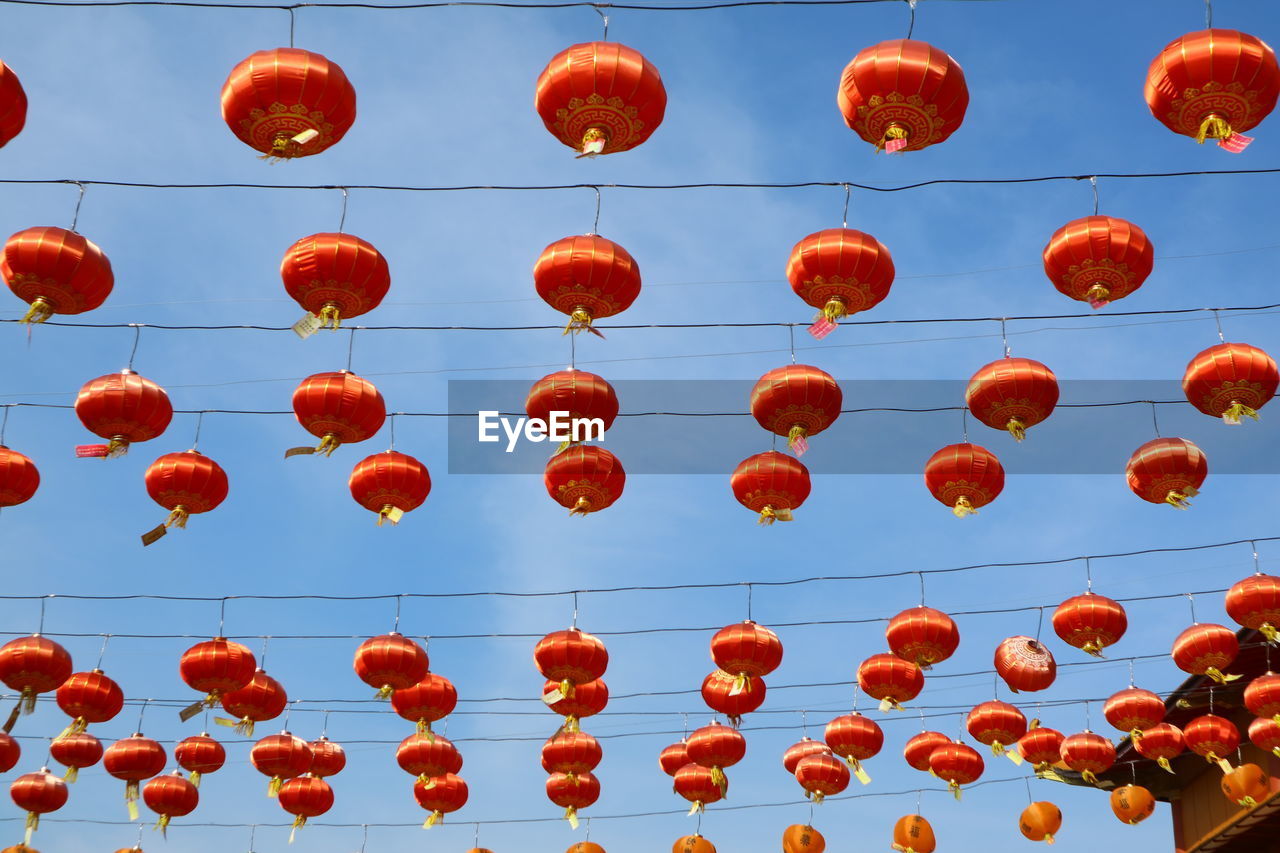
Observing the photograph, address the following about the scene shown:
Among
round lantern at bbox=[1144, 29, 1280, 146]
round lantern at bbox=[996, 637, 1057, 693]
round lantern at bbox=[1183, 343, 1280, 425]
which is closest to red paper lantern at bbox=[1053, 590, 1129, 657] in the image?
round lantern at bbox=[996, 637, 1057, 693]

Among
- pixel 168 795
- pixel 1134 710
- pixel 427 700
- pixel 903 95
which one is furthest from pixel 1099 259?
pixel 168 795

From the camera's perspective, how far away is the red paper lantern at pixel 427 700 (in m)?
14.0

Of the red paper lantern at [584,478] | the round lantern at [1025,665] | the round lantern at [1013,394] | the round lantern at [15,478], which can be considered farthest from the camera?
the round lantern at [1025,665]

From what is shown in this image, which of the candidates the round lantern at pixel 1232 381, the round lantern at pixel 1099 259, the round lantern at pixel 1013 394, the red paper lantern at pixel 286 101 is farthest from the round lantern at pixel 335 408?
the round lantern at pixel 1232 381

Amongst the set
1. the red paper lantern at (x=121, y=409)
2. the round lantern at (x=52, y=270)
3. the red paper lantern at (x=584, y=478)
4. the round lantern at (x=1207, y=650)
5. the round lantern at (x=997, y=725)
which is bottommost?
the round lantern at (x=997, y=725)

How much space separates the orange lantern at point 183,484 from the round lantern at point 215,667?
2441 millimetres

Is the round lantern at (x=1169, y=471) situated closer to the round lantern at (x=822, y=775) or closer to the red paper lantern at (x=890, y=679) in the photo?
the red paper lantern at (x=890, y=679)

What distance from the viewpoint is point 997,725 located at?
14352mm

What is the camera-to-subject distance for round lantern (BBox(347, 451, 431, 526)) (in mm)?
10914

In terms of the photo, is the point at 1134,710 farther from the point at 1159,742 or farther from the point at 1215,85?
the point at 1215,85

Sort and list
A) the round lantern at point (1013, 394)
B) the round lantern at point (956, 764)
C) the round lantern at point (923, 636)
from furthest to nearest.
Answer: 1. the round lantern at point (956, 764)
2. the round lantern at point (923, 636)
3. the round lantern at point (1013, 394)

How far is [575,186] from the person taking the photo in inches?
384

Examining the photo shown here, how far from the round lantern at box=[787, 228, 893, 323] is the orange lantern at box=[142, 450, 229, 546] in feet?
18.1

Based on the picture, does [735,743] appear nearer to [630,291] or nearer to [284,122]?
[630,291]
